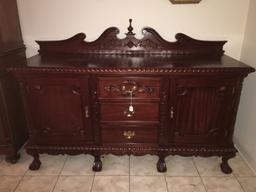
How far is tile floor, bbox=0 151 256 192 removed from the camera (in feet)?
5.51

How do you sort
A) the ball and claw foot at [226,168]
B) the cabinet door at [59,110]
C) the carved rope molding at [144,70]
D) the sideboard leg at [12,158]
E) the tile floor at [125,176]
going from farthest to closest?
1. the sideboard leg at [12,158]
2. the ball and claw foot at [226,168]
3. the tile floor at [125,176]
4. the cabinet door at [59,110]
5. the carved rope molding at [144,70]

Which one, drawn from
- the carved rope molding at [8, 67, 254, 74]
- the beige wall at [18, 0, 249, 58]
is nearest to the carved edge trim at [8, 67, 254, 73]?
the carved rope molding at [8, 67, 254, 74]

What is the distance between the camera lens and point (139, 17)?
1925 millimetres

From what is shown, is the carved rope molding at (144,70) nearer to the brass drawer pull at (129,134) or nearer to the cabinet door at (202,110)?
the cabinet door at (202,110)

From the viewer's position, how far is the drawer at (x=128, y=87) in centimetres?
153

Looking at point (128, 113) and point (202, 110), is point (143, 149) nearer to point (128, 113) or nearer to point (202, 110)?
point (128, 113)

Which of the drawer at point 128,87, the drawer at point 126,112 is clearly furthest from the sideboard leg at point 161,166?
the drawer at point 128,87

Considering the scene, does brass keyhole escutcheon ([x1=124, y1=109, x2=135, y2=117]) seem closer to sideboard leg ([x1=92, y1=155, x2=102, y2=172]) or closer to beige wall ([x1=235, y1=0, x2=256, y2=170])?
sideboard leg ([x1=92, y1=155, x2=102, y2=172])

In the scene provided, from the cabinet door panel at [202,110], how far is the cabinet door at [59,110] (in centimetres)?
67

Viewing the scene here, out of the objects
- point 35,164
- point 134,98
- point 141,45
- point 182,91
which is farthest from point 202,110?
point 35,164

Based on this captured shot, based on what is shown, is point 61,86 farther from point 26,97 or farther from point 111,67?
point 111,67

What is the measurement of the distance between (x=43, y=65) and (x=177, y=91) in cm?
95

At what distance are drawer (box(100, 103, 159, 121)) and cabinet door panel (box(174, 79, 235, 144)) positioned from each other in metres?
0.17

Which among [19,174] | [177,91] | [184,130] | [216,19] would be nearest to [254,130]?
[184,130]
